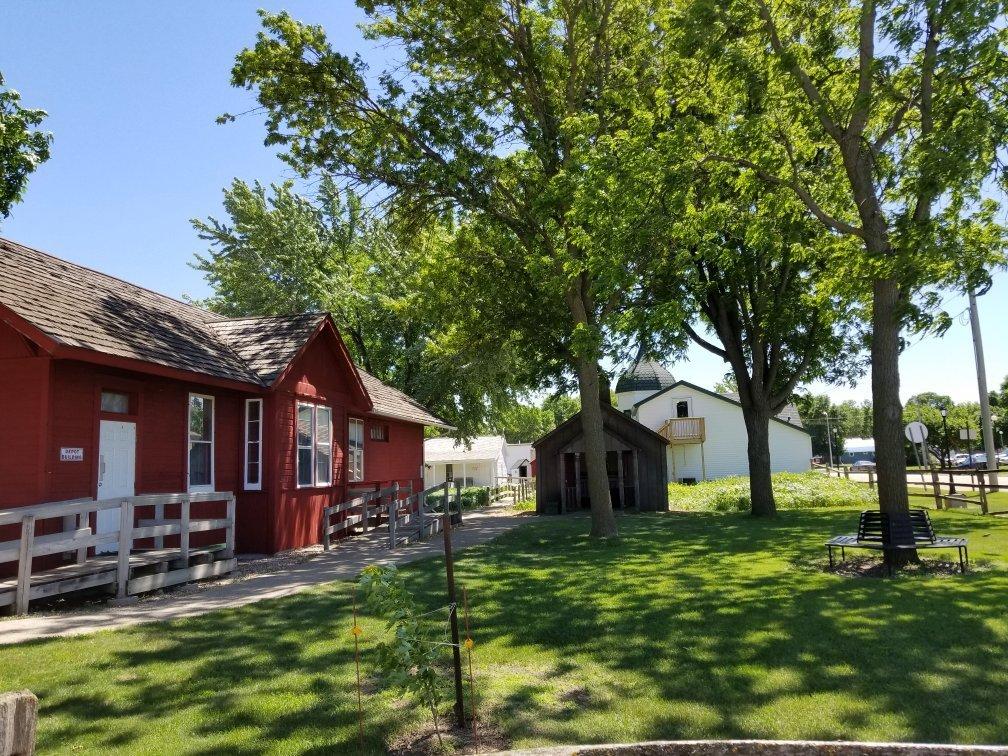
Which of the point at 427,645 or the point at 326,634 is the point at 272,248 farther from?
the point at 427,645

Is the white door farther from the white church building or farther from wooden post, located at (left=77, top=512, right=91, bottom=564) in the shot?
the white church building

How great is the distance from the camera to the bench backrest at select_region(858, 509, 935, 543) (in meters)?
10.6

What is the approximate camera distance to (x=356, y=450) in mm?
20875

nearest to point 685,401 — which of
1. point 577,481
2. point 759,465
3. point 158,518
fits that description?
point 577,481

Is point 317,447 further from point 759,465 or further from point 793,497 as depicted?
point 793,497

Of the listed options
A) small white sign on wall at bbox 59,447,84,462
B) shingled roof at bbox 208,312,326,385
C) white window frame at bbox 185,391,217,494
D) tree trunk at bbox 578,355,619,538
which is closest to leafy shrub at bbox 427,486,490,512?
tree trunk at bbox 578,355,619,538

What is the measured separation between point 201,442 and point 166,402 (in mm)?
1314

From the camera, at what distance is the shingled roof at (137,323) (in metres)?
10.3

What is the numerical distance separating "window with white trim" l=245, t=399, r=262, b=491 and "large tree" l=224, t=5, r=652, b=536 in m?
6.23

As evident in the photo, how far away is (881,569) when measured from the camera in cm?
1058

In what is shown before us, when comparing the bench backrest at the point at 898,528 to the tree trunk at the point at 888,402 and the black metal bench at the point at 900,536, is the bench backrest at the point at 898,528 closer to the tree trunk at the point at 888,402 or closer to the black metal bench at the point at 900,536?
the black metal bench at the point at 900,536

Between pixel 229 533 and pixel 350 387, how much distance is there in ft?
24.6

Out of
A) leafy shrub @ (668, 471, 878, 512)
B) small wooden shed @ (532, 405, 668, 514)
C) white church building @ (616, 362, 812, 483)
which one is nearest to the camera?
leafy shrub @ (668, 471, 878, 512)

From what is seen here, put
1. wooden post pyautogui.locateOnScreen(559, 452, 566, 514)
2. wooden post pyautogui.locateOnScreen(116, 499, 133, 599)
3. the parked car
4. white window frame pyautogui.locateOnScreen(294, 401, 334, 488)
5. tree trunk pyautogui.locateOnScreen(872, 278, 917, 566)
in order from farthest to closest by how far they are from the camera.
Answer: the parked car < wooden post pyautogui.locateOnScreen(559, 452, 566, 514) < white window frame pyautogui.locateOnScreen(294, 401, 334, 488) < tree trunk pyautogui.locateOnScreen(872, 278, 917, 566) < wooden post pyautogui.locateOnScreen(116, 499, 133, 599)
